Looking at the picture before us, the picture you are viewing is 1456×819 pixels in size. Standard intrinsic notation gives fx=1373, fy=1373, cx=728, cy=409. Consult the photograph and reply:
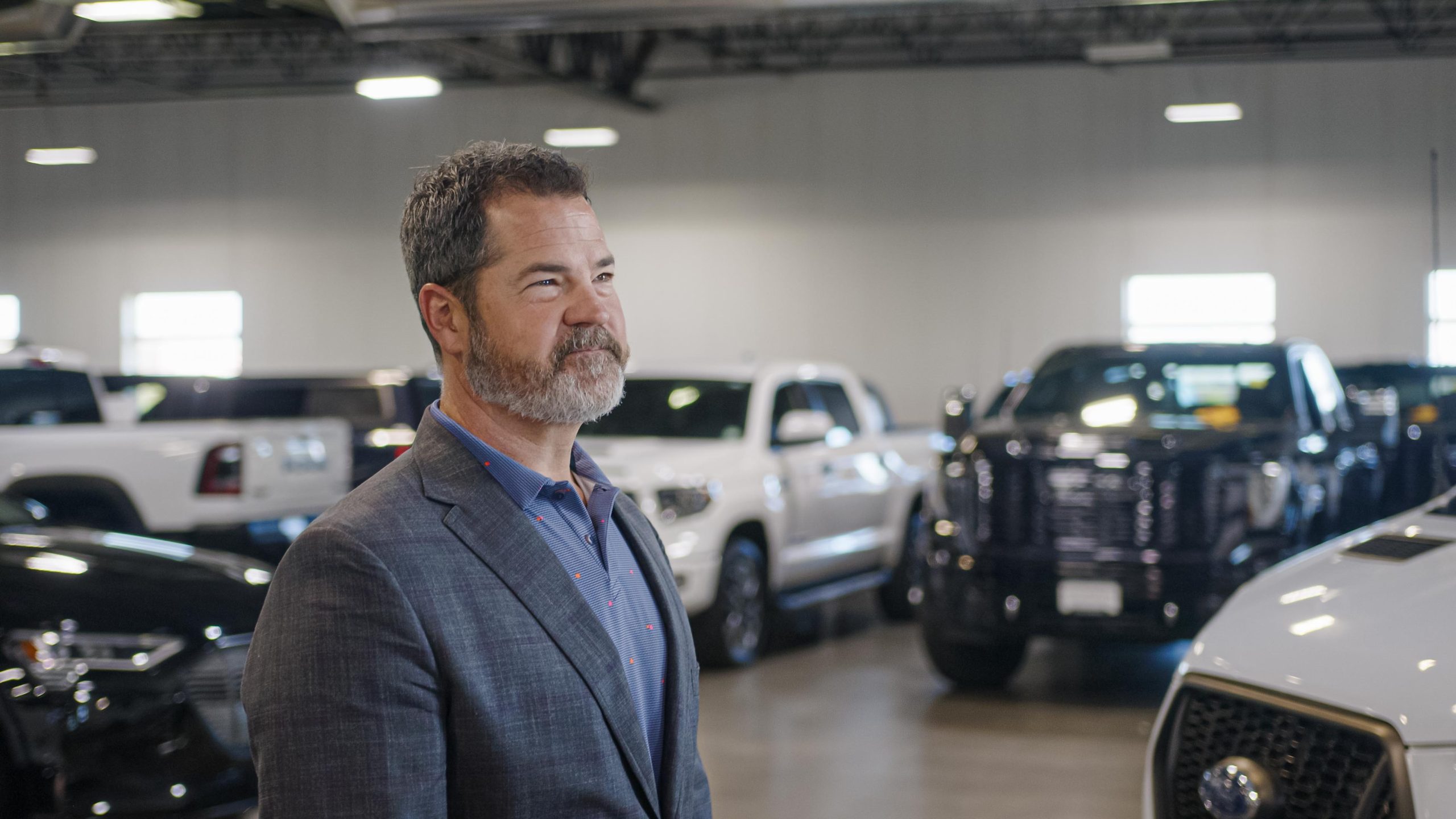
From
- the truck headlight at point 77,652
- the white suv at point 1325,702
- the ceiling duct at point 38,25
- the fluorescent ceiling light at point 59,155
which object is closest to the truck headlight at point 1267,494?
the white suv at point 1325,702

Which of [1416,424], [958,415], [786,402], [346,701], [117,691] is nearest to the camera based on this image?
[346,701]

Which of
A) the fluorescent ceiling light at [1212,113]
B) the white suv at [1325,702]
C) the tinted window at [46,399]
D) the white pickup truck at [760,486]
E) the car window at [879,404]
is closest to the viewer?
the white suv at [1325,702]

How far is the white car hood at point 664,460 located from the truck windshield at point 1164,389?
1.76 meters

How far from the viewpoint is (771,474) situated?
8375 mm

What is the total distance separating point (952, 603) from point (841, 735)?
891 millimetres

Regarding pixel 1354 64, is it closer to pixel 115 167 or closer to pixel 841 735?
pixel 841 735

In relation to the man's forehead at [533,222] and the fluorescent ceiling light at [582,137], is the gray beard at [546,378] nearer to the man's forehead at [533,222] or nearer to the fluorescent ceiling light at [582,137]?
the man's forehead at [533,222]

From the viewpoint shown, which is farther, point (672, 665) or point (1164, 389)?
point (1164, 389)

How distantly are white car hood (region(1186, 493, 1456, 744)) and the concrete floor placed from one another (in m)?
2.30

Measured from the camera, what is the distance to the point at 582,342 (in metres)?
1.71

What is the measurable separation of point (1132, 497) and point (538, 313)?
17.9 feet

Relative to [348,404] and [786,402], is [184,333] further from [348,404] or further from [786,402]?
[786,402]

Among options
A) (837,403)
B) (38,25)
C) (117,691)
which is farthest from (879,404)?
(117,691)

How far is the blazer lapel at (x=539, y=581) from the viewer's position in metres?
1.54
